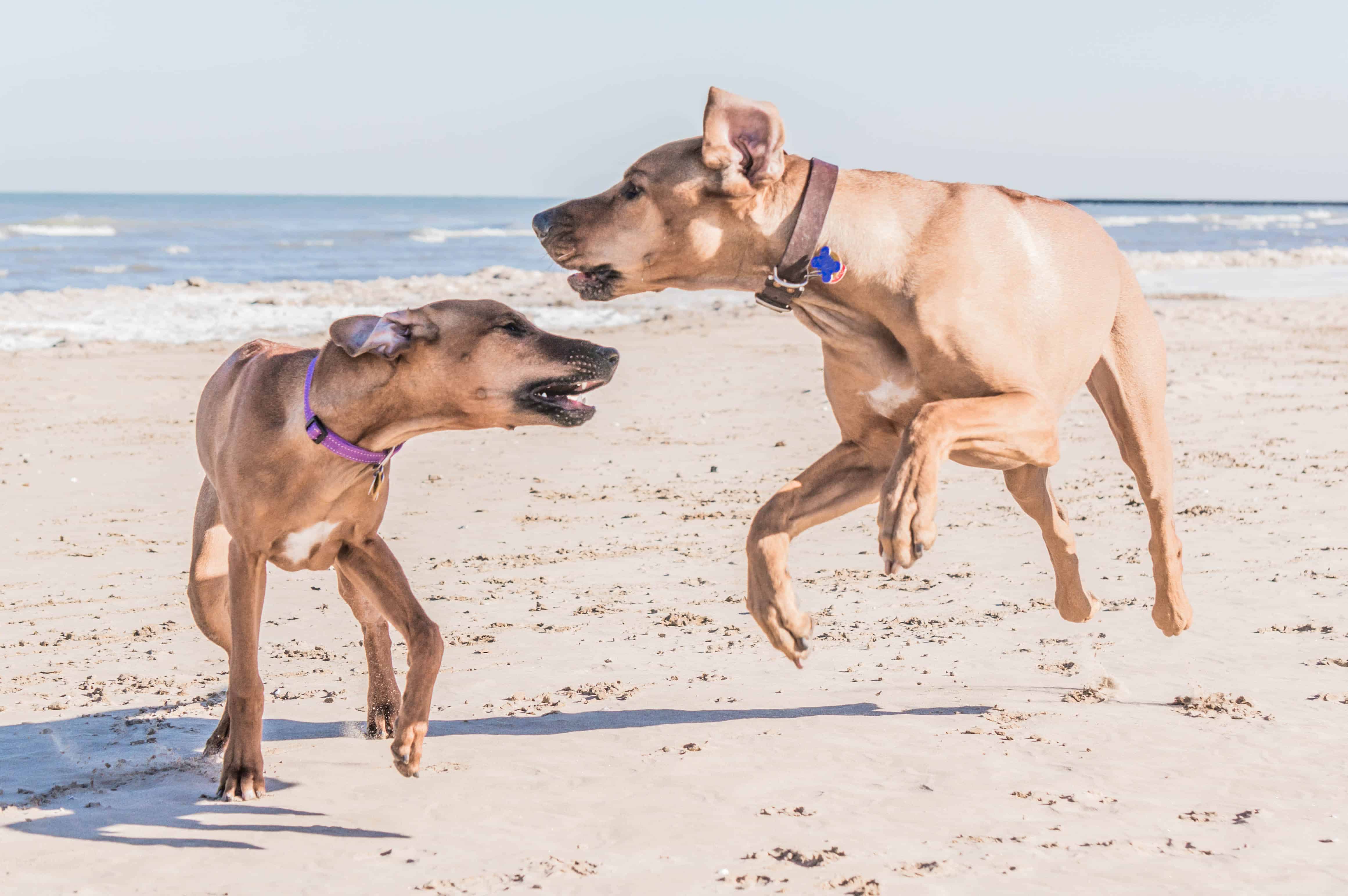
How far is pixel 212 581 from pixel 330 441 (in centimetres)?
94

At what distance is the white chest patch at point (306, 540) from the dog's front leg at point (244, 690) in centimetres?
9

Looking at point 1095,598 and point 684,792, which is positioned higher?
point 1095,598

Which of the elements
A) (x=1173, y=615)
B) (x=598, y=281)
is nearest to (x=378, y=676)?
(x=598, y=281)

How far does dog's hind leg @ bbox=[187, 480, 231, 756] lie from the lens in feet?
15.6

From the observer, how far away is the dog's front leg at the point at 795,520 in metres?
4.21

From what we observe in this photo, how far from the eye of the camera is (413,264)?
1251 inches

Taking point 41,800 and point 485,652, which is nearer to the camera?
point 41,800

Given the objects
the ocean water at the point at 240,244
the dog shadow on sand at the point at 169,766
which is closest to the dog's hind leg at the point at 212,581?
the dog shadow on sand at the point at 169,766

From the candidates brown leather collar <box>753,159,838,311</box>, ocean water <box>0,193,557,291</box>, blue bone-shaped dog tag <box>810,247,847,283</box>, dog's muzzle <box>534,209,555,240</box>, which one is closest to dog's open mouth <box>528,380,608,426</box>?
dog's muzzle <box>534,209,555,240</box>

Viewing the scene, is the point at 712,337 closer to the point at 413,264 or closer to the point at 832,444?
the point at 832,444

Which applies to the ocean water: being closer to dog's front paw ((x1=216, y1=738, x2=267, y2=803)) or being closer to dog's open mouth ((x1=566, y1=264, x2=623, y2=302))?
dog's front paw ((x1=216, y1=738, x2=267, y2=803))

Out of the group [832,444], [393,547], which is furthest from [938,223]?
[832,444]

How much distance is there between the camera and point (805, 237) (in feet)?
13.2

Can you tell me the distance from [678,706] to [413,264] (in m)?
27.9
